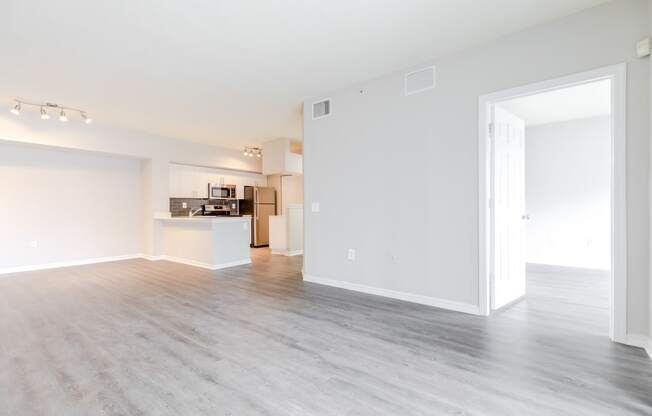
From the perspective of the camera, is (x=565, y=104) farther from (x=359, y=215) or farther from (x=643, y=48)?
(x=359, y=215)

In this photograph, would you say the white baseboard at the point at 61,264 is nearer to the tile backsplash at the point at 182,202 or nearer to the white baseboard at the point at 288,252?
the tile backsplash at the point at 182,202

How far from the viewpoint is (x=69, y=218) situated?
5.93 metres

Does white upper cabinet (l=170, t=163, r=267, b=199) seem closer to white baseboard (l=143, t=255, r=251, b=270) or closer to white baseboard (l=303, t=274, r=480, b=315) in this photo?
white baseboard (l=143, t=255, r=251, b=270)

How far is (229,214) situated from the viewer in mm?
8586

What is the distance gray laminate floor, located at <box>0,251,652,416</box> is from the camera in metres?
1.74

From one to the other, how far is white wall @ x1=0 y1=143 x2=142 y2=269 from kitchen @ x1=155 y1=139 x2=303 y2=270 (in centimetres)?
80

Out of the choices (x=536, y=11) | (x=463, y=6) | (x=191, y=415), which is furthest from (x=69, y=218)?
(x=536, y=11)

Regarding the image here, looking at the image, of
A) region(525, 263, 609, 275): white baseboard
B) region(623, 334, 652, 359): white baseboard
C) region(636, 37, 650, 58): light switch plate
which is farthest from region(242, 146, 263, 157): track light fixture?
region(623, 334, 652, 359): white baseboard

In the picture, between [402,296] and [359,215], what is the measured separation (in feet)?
3.68

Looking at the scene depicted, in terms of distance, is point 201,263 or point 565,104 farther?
point 201,263

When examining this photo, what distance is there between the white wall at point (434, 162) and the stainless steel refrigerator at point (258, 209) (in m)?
4.30

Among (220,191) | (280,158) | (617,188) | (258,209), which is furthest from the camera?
(258,209)

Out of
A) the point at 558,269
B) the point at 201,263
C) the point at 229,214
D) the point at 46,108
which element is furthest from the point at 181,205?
the point at 558,269

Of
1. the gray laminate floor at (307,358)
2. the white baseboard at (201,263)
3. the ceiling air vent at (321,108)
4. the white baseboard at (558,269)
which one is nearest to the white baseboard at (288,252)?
the white baseboard at (201,263)
